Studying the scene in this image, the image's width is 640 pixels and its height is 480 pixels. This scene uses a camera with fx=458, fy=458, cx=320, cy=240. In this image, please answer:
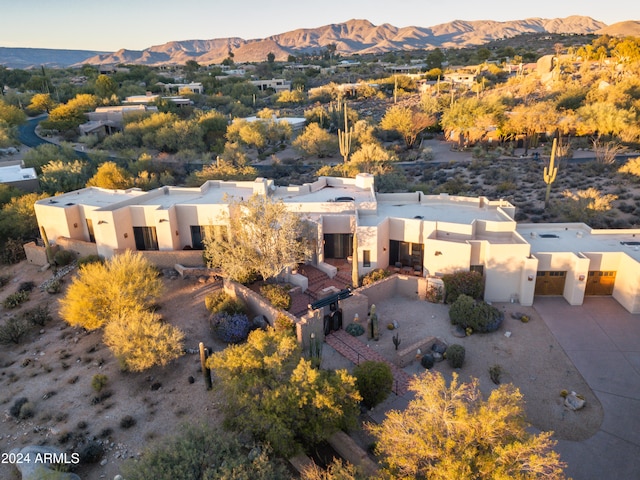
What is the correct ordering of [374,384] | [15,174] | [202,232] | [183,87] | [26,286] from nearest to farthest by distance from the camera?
1. [374,384]
2. [26,286]
3. [202,232]
4. [15,174]
5. [183,87]

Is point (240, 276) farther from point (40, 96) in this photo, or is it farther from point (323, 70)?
point (323, 70)


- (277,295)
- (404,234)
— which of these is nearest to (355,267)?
(404,234)

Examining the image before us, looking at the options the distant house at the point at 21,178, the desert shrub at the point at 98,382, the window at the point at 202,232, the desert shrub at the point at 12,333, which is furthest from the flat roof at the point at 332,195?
Result: the distant house at the point at 21,178

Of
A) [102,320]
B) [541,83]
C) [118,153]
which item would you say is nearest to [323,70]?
[541,83]

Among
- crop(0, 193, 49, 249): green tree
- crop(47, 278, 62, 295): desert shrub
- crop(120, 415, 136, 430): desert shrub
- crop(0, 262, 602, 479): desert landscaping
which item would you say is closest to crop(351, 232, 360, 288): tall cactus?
Result: crop(0, 262, 602, 479): desert landscaping

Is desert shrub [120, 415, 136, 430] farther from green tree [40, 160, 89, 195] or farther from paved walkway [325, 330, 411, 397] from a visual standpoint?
green tree [40, 160, 89, 195]

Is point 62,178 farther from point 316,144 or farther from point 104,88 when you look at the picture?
point 104,88
